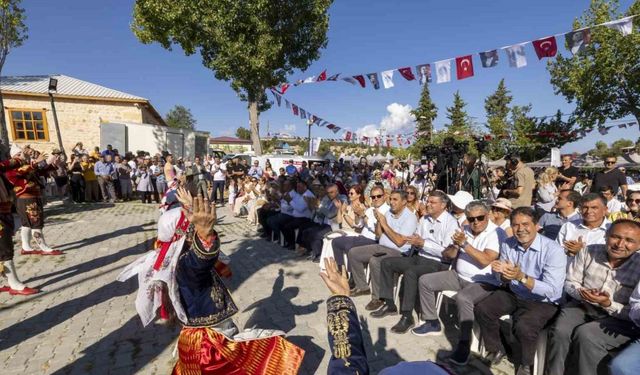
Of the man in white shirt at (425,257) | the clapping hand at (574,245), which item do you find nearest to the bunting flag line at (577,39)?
the clapping hand at (574,245)

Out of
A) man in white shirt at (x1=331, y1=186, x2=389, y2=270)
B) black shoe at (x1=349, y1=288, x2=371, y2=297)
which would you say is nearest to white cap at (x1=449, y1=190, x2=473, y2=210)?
man in white shirt at (x1=331, y1=186, x2=389, y2=270)

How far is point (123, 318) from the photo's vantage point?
446 cm

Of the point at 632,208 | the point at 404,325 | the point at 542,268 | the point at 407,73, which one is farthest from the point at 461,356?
the point at 407,73

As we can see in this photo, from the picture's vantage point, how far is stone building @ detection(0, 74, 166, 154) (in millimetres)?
19234

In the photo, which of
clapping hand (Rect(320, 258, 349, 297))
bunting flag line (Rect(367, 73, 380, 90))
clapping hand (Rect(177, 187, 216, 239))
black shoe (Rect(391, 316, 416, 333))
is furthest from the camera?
bunting flag line (Rect(367, 73, 380, 90))

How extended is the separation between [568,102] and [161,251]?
87.6ft

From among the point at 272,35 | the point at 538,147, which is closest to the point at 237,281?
the point at 272,35

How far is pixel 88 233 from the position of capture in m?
8.81

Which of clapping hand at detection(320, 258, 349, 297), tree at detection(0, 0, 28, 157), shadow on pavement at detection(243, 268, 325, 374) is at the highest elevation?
tree at detection(0, 0, 28, 157)

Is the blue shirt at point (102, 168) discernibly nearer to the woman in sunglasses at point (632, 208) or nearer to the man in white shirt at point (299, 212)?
the man in white shirt at point (299, 212)

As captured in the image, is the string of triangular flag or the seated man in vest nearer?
the seated man in vest

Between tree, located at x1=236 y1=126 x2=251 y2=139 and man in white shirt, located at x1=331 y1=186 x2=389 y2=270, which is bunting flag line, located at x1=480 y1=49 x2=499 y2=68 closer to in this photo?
man in white shirt, located at x1=331 y1=186 x2=389 y2=270

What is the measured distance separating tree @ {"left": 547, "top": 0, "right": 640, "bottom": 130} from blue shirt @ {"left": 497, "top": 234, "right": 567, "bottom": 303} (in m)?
19.7

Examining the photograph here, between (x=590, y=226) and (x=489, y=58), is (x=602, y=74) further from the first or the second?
(x=590, y=226)
